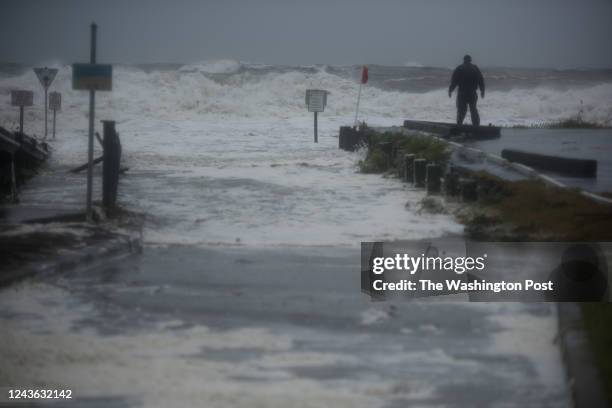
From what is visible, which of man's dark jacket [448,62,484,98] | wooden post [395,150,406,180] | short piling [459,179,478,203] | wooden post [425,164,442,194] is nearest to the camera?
short piling [459,179,478,203]

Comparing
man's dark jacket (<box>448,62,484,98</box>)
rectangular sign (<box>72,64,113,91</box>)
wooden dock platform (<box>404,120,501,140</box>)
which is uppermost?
man's dark jacket (<box>448,62,484,98</box>)

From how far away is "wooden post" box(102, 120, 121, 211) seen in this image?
1241 cm

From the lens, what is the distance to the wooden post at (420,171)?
16297 millimetres

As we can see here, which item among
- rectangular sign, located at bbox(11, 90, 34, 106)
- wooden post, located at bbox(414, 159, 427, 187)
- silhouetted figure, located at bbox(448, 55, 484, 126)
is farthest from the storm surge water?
silhouetted figure, located at bbox(448, 55, 484, 126)

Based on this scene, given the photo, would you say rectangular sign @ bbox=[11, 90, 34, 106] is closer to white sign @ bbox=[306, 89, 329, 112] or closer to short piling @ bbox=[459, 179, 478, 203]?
white sign @ bbox=[306, 89, 329, 112]

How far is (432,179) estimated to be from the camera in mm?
15094

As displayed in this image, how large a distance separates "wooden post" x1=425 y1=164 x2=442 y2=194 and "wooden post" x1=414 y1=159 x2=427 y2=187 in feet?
3.58

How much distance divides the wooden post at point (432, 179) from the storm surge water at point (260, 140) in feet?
1.41

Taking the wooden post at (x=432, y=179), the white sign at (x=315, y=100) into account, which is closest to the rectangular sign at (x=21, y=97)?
the white sign at (x=315, y=100)

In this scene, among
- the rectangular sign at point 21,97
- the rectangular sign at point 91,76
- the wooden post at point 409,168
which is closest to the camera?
the rectangular sign at point 91,76

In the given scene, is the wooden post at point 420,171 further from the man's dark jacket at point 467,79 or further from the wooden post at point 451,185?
the man's dark jacket at point 467,79

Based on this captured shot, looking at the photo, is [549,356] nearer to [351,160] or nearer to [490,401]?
[490,401]

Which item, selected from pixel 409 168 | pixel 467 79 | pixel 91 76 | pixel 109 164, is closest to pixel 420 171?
pixel 409 168

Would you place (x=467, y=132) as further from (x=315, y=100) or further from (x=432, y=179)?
(x=432, y=179)
